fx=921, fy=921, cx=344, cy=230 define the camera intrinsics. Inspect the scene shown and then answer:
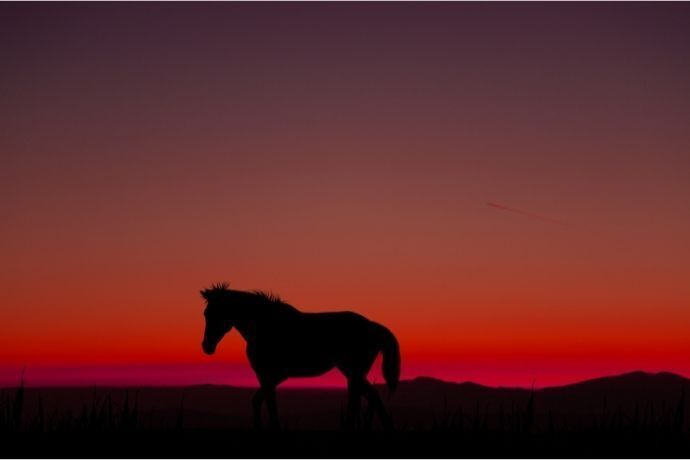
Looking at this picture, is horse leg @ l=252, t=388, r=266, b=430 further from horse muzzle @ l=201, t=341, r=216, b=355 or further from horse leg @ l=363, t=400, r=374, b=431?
horse leg @ l=363, t=400, r=374, b=431

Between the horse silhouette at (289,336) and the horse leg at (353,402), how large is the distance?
0.02 meters

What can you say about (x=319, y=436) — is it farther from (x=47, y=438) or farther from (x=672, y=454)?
(x=672, y=454)

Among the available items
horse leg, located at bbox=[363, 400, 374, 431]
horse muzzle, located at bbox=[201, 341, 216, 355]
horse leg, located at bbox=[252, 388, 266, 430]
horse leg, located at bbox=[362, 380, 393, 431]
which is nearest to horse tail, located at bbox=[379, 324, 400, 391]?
horse leg, located at bbox=[362, 380, 393, 431]

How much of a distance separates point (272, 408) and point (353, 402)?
4.64ft

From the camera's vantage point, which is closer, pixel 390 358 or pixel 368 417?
pixel 368 417

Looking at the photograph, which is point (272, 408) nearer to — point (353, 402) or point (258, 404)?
point (258, 404)

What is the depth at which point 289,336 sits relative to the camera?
1680 cm

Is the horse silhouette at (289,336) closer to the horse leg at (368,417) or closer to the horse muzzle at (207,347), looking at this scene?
the horse muzzle at (207,347)

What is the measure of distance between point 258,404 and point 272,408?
0.86ft

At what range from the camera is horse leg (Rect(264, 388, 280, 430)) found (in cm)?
1526

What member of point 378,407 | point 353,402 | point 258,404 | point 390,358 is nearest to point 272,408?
point 258,404

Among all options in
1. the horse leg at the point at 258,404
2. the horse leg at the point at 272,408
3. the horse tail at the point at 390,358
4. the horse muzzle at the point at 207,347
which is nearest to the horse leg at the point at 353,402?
the horse tail at the point at 390,358

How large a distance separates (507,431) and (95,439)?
6.39 meters

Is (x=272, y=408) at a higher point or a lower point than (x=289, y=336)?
lower
